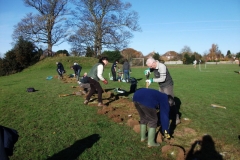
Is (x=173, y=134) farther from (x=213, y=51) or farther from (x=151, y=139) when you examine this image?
(x=213, y=51)

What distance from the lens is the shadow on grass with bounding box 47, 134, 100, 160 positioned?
16.3 ft

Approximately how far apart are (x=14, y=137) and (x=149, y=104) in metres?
2.85

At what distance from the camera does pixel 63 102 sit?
33.6 feet

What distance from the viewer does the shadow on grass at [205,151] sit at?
16.4 ft

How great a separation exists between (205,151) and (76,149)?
2973 mm

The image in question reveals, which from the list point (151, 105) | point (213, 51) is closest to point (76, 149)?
point (151, 105)

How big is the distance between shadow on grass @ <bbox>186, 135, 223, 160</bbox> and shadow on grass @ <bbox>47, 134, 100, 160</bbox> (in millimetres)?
2340

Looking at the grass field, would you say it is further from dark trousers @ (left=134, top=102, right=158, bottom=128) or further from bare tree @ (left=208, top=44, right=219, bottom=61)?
bare tree @ (left=208, top=44, right=219, bottom=61)

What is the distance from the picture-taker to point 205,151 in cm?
525

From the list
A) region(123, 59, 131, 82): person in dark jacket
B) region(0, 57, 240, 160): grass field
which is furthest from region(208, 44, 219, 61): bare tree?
region(0, 57, 240, 160): grass field

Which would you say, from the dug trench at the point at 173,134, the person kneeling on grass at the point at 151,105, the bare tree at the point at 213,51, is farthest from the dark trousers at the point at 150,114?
the bare tree at the point at 213,51

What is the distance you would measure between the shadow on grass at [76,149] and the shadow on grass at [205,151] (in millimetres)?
2340

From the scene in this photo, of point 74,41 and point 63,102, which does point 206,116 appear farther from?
point 74,41

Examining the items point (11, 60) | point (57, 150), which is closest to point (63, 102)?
point (57, 150)
